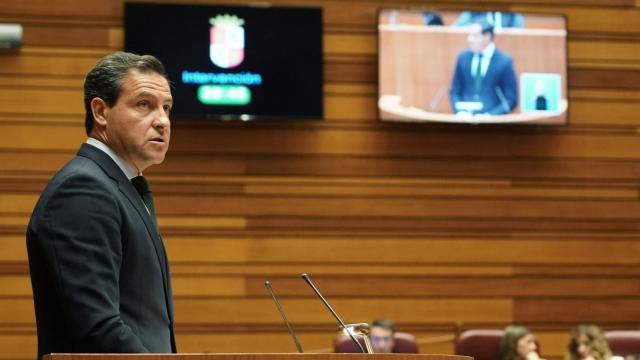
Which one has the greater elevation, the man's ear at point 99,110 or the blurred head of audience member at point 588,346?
the man's ear at point 99,110

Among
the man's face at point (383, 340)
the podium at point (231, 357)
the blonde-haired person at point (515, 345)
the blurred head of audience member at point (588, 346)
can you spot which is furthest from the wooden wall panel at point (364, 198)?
the podium at point (231, 357)

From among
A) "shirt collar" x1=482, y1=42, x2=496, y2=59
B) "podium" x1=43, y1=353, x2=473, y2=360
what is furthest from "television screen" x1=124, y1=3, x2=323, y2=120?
"podium" x1=43, y1=353, x2=473, y2=360

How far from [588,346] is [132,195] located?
5168 millimetres

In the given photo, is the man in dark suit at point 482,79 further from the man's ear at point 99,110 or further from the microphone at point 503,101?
the man's ear at point 99,110

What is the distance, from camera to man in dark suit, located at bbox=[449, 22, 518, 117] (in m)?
7.60

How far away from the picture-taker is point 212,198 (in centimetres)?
747

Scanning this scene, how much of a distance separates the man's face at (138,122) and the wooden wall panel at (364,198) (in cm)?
522

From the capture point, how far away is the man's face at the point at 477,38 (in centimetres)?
765

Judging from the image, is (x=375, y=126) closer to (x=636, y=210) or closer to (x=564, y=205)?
(x=564, y=205)

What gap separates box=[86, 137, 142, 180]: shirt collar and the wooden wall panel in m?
5.21

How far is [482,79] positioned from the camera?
25.1 feet

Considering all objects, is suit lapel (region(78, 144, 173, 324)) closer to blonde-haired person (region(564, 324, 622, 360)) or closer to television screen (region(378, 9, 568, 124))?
blonde-haired person (region(564, 324, 622, 360))

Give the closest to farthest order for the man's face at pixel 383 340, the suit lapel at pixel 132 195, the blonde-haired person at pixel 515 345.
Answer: the suit lapel at pixel 132 195
the blonde-haired person at pixel 515 345
the man's face at pixel 383 340

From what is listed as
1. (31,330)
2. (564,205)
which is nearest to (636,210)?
(564,205)
